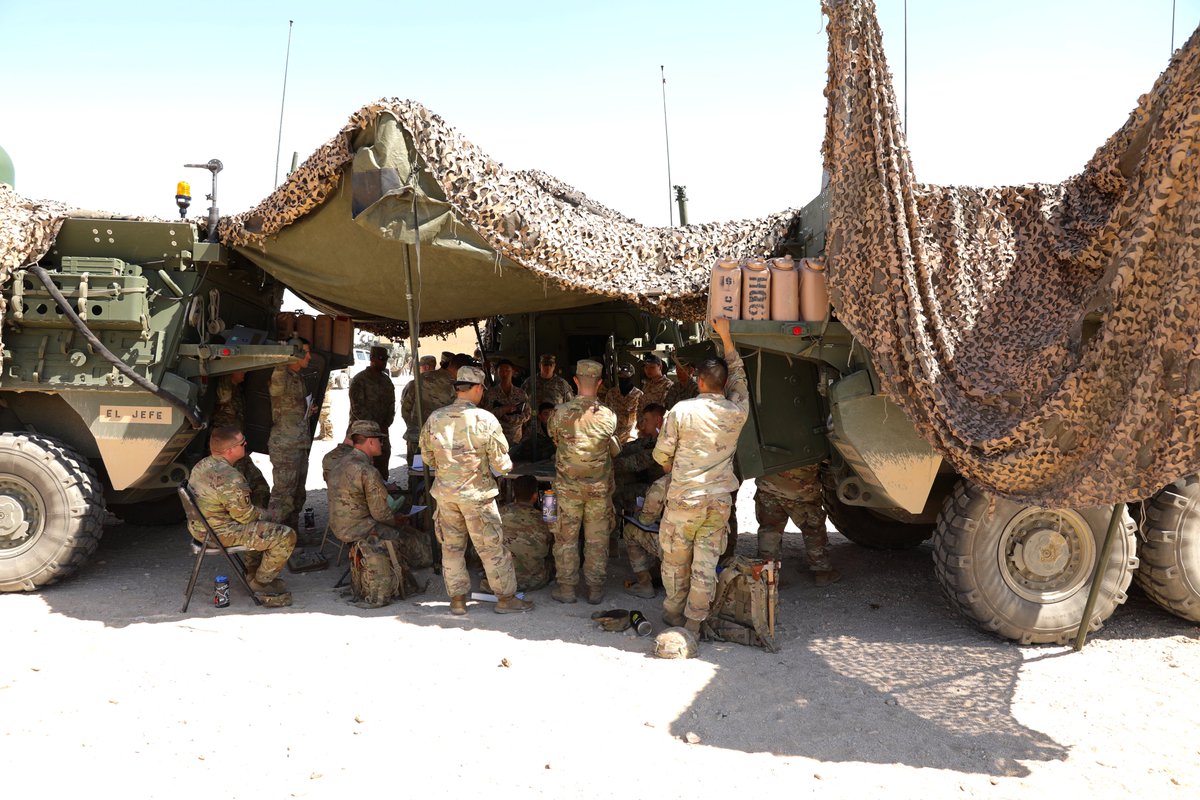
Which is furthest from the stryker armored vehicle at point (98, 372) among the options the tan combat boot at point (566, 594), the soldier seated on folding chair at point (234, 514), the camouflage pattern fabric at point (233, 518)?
the tan combat boot at point (566, 594)

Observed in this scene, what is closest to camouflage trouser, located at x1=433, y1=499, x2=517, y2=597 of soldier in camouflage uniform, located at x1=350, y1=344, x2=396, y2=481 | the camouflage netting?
the camouflage netting

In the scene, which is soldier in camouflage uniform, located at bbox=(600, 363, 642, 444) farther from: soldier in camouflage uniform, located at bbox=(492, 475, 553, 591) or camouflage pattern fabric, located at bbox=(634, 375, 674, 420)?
soldier in camouflage uniform, located at bbox=(492, 475, 553, 591)

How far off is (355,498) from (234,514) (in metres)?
0.86

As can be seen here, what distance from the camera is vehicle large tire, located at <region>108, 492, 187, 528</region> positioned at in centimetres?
834

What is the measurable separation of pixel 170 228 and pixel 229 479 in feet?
7.32

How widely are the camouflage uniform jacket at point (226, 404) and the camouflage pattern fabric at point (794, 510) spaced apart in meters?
4.58

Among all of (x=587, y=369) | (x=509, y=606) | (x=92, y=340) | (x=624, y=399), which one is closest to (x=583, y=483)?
(x=587, y=369)

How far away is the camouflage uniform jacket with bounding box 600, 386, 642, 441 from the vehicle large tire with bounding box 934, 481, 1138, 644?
5115 millimetres

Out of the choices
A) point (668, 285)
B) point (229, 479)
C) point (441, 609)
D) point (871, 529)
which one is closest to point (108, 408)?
point (229, 479)

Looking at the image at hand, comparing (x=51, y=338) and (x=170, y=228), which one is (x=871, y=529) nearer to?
(x=170, y=228)

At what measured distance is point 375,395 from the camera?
9.25 metres

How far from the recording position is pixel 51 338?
6441 mm

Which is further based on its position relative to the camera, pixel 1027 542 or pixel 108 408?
pixel 108 408

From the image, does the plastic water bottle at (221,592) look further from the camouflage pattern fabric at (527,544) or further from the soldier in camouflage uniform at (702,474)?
the soldier in camouflage uniform at (702,474)
